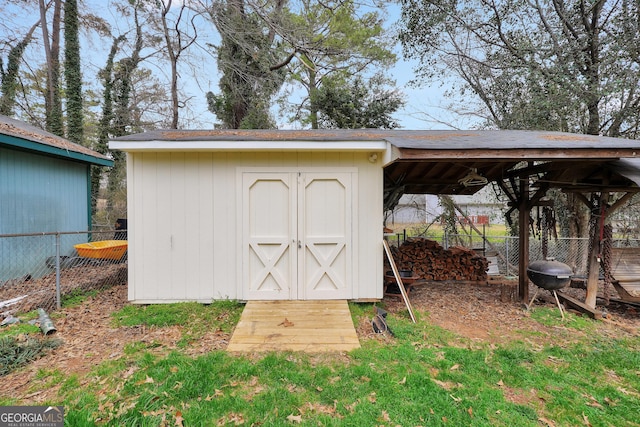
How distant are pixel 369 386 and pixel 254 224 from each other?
261 centimetres

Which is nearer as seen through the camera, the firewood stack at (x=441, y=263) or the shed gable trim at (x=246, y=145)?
the shed gable trim at (x=246, y=145)

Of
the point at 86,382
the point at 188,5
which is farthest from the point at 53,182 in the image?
the point at 188,5

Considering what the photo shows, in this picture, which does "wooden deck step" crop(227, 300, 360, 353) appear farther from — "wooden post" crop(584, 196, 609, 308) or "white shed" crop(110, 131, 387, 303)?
"wooden post" crop(584, 196, 609, 308)

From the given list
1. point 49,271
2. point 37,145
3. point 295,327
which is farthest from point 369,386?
point 37,145

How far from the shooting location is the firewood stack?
5.87 meters

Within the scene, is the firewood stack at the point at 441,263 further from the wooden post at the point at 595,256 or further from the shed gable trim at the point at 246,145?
the shed gable trim at the point at 246,145

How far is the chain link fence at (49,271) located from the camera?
411 centimetres

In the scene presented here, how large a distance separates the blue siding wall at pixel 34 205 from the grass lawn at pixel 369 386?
3.85 m

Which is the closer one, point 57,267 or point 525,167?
point 57,267

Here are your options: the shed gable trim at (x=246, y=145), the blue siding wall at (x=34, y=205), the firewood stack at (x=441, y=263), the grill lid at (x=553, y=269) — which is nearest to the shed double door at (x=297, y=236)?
the shed gable trim at (x=246, y=145)

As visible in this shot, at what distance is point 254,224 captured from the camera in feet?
13.8

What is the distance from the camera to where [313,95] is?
37.9ft

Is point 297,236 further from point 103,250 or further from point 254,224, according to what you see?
point 103,250

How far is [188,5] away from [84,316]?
10.1m
